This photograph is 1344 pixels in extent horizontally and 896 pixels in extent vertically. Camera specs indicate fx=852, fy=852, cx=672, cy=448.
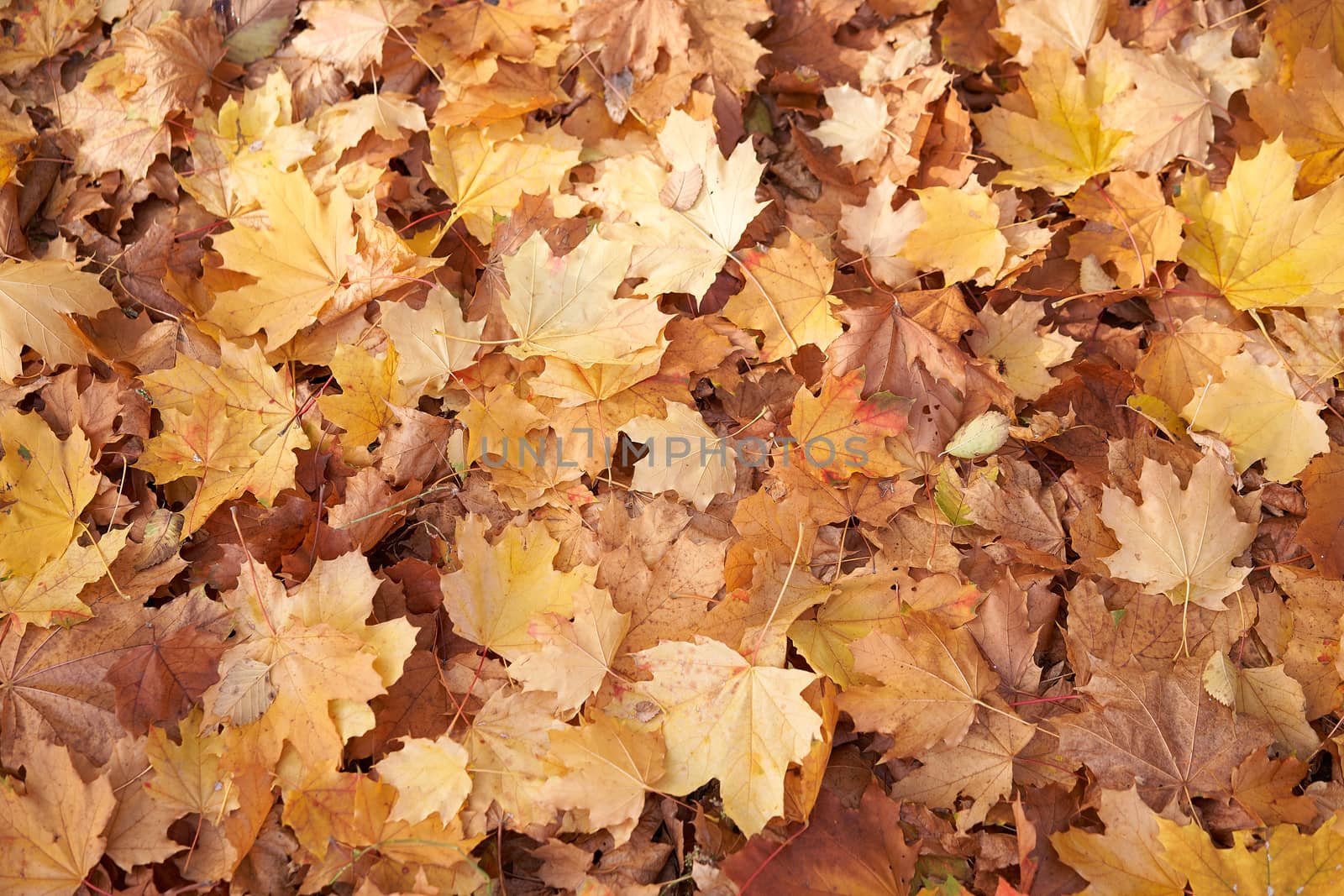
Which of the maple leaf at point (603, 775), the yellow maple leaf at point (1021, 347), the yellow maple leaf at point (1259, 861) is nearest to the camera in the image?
the yellow maple leaf at point (1259, 861)

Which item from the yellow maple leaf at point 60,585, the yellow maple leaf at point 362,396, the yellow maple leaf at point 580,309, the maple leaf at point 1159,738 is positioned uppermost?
the yellow maple leaf at point 580,309

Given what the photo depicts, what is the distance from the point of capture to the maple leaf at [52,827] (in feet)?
4.66

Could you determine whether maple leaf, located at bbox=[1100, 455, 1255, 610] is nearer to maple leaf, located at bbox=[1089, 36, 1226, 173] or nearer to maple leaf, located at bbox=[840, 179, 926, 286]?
maple leaf, located at bbox=[840, 179, 926, 286]

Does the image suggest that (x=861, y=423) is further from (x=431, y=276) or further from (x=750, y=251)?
(x=431, y=276)

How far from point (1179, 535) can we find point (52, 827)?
208 cm

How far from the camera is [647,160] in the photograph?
194 centimetres

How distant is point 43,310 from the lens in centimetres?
181

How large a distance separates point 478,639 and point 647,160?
1.11m

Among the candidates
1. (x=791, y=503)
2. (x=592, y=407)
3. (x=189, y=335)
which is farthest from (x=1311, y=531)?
(x=189, y=335)

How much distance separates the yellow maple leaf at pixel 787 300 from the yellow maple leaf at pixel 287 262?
856 mm

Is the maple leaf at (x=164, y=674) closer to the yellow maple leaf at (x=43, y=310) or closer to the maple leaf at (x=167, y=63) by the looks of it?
the yellow maple leaf at (x=43, y=310)

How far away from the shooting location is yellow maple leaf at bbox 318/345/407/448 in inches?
68.2

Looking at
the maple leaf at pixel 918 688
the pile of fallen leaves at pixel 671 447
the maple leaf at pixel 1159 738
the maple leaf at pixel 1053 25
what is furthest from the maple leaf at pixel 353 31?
the maple leaf at pixel 1159 738

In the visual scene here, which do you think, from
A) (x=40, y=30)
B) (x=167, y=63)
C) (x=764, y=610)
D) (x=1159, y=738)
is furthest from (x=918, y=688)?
(x=40, y=30)
